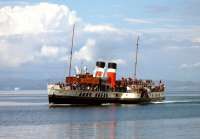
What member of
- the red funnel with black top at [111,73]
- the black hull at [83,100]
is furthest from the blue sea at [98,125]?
the red funnel with black top at [111,73]

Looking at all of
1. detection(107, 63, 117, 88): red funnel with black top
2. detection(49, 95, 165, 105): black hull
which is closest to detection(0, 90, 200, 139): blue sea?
detection(49, 95, 165, 105): black hull

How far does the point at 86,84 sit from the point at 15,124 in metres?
38.2

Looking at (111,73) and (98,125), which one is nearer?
(98,125)

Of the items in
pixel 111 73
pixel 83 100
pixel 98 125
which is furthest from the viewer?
pixel 111 73

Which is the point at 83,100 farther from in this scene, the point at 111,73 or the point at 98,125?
the point at 98,125

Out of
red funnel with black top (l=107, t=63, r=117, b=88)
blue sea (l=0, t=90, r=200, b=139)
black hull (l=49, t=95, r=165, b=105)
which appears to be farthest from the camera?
red funnel with black top (l=107, t=63, r=117, b=88)

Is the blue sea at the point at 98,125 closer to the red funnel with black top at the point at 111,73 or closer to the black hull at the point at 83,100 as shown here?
the black hull at the point at 83,100

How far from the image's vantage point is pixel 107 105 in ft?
428

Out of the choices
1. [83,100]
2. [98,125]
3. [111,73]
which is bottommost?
[98,125]

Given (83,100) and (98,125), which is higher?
(83,100)

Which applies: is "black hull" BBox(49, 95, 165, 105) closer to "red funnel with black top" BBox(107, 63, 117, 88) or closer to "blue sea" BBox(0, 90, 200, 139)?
"blue sea" BBox(0, 90, 200, 139)

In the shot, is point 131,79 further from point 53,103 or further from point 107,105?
point 53,103

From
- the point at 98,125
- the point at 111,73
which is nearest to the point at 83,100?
the point at 111,73

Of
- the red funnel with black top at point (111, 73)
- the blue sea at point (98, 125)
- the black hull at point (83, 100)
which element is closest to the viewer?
the blue sea at point (98, 125)
